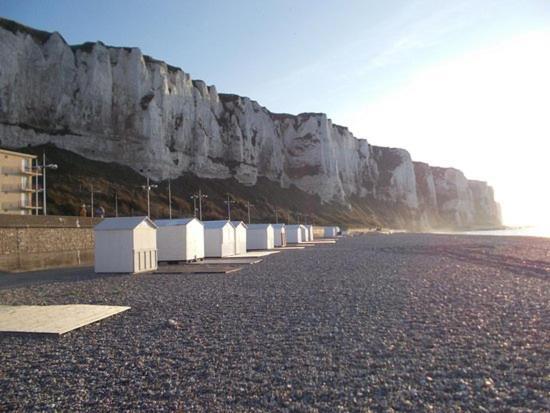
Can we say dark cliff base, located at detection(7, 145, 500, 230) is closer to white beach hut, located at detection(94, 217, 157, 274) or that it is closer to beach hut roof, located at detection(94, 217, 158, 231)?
beach hut roof, located at detection(94, 217, 158, 231)

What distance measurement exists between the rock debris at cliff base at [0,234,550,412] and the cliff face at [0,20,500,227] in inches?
2764

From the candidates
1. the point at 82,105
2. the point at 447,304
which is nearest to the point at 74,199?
the point at 82,105

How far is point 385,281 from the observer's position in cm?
1761

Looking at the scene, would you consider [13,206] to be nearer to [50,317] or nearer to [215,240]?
[215,240]

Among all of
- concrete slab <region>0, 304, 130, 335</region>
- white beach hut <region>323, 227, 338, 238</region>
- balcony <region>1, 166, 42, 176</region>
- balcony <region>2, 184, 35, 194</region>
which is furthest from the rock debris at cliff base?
white beach hut <region>323, 227, 338, 238</region>

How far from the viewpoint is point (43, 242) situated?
26828 mm

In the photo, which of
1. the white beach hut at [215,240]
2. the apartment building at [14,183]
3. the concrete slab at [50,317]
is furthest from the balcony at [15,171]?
the concrete slab at [50,317]

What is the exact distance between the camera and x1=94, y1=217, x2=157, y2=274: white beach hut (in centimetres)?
2214

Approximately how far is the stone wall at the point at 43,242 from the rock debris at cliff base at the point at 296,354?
10.9 metres

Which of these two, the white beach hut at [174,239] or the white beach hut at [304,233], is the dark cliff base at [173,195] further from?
the white beach hut at [174,239]

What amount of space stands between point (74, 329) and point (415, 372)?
23.4ft

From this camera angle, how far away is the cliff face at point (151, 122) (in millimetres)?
74562

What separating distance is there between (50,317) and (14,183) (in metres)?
42.6

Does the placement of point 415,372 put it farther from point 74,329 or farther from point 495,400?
point 74,329
